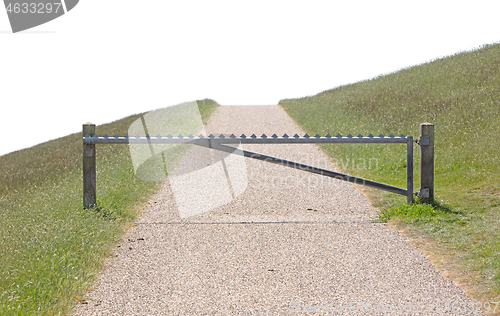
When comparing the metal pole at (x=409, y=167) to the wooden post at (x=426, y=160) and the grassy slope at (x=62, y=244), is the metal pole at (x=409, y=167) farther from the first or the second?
the grassy slope at (x=62, y=244)

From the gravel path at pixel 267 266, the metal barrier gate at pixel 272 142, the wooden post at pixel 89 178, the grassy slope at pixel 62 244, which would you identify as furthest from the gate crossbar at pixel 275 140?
the grassy slope at pixel 62 244

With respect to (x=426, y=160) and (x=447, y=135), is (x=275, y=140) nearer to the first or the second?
(x=426, y=160)

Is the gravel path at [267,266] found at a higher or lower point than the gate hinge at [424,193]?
higher

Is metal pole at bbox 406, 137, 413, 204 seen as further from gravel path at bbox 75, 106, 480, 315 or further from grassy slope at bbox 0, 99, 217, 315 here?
grassy slope at bbox 0, 99, 217, 315

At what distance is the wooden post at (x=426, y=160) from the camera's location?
8.70m

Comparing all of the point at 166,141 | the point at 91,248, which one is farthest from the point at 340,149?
the point at 91,248

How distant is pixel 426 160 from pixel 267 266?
14.4 ft

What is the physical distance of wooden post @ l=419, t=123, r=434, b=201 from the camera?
870 cm

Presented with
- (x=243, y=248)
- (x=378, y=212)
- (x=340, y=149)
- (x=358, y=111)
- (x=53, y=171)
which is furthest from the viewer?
(x=358, y=111)

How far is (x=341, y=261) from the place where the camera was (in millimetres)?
6242

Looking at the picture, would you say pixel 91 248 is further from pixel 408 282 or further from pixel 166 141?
pixel 408 282

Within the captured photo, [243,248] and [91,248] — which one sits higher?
Result: [91,248]

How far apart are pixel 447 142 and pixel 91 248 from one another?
12147 millimetres

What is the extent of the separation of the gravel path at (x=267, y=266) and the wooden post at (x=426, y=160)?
3.55ft
